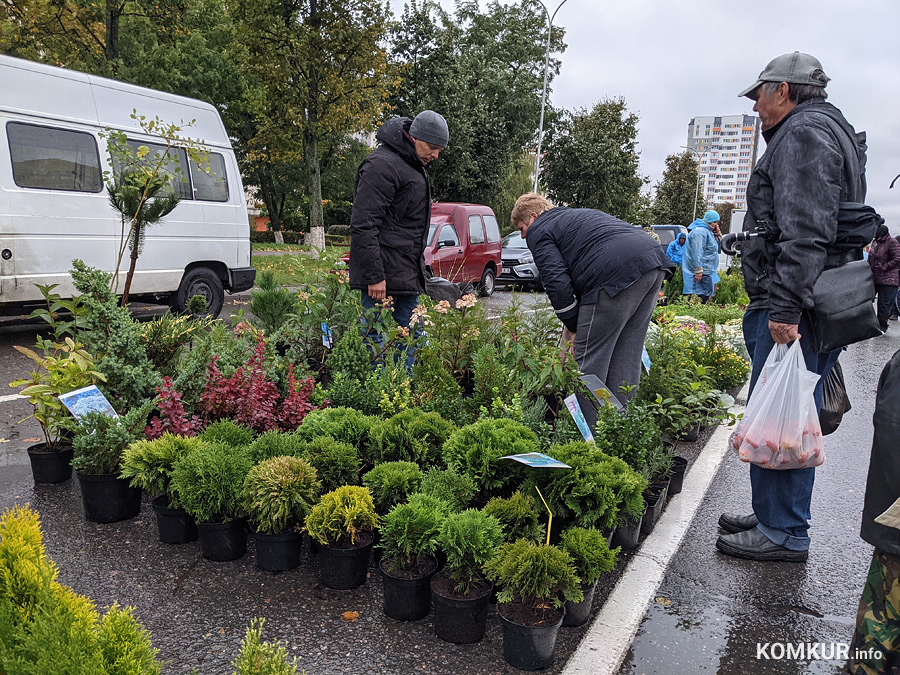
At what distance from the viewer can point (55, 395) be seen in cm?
335

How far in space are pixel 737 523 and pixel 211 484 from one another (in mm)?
2647

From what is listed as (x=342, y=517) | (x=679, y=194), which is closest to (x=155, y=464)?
(x=342, y=517)

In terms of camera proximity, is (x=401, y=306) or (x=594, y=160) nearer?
(x=401, y=306)

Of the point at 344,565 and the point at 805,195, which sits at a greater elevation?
the point at 805,195

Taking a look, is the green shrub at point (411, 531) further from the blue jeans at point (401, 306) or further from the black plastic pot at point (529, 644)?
the blue jeans at point (401, 306)

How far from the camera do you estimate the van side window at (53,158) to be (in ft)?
22.1

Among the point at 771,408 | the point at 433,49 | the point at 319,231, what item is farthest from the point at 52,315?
the point at 433,49

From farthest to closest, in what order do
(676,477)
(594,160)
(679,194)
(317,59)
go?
(679,194) → (594,160) → (317,59) → (676,477)

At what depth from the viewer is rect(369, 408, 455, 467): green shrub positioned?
3049 millimetres

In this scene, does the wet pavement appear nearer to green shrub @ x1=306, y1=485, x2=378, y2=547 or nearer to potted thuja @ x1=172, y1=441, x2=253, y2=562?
green shrub @ x1=306, y1=485, x2=378, y2=547

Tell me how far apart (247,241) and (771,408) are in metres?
8.17

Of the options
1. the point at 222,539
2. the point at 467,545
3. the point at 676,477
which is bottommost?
the point at 676,477

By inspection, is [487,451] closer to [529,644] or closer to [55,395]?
[529,644]

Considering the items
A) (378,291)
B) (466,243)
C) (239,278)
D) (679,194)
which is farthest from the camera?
(679,194)
